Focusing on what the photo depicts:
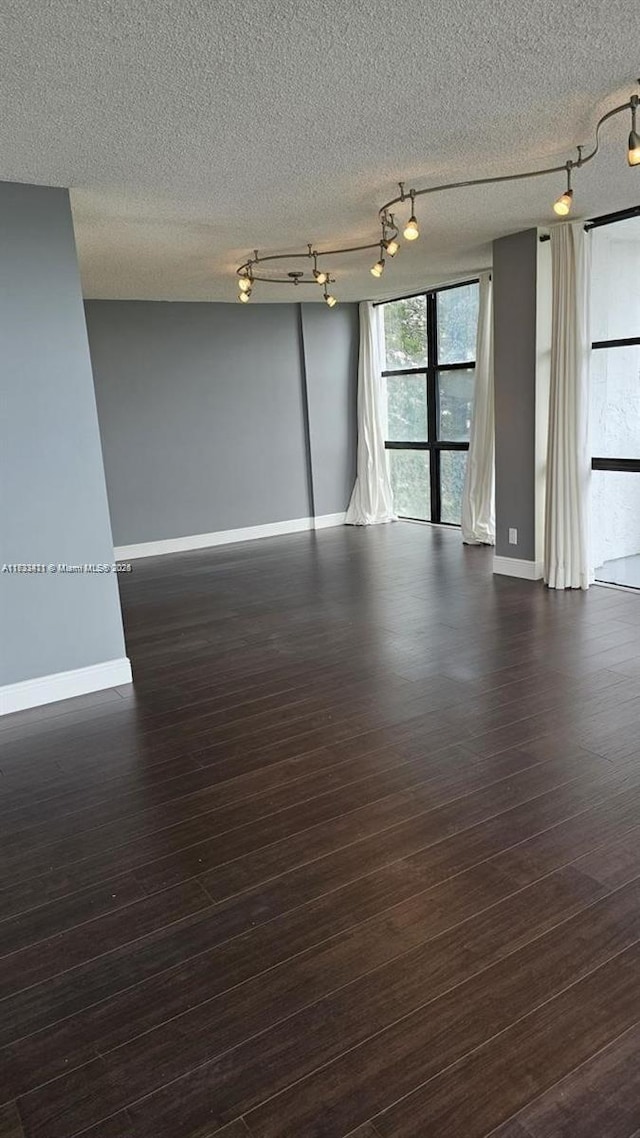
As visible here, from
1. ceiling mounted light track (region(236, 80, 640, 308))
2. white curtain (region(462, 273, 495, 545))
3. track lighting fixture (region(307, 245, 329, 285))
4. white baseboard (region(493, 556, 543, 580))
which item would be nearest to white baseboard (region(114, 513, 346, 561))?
white curtain (region(462, 273, 495, 545))

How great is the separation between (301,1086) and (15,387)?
3.08 metres

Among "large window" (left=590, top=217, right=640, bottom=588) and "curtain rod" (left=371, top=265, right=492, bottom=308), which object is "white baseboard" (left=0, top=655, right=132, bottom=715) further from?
"curtain rod" (left=371, top=265, right=492, bottom=308)

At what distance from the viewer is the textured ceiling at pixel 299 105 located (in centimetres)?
206

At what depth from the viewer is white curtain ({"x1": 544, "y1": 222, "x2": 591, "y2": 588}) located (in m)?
4.76

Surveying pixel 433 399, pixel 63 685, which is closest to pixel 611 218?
pixel 433 399

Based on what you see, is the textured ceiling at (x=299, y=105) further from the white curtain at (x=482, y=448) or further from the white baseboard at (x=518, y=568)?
the white baseboard at (x=518, y=568)

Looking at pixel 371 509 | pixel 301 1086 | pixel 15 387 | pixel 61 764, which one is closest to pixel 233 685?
pixel 61 764

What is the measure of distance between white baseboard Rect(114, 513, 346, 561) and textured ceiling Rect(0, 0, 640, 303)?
3.63 meters

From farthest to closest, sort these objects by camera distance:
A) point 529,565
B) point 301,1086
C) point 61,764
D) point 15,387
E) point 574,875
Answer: point 529,565
point 15,387
point 61,764
point 574,875
point 301,1086

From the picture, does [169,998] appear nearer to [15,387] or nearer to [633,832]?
[633,832]

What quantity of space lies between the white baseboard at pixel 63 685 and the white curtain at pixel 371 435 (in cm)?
489

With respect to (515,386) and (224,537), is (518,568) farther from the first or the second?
(224,537)

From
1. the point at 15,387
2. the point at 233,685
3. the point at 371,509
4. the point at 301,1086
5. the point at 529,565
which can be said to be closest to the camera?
the point at 301,1086

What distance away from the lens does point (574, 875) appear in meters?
2.12
